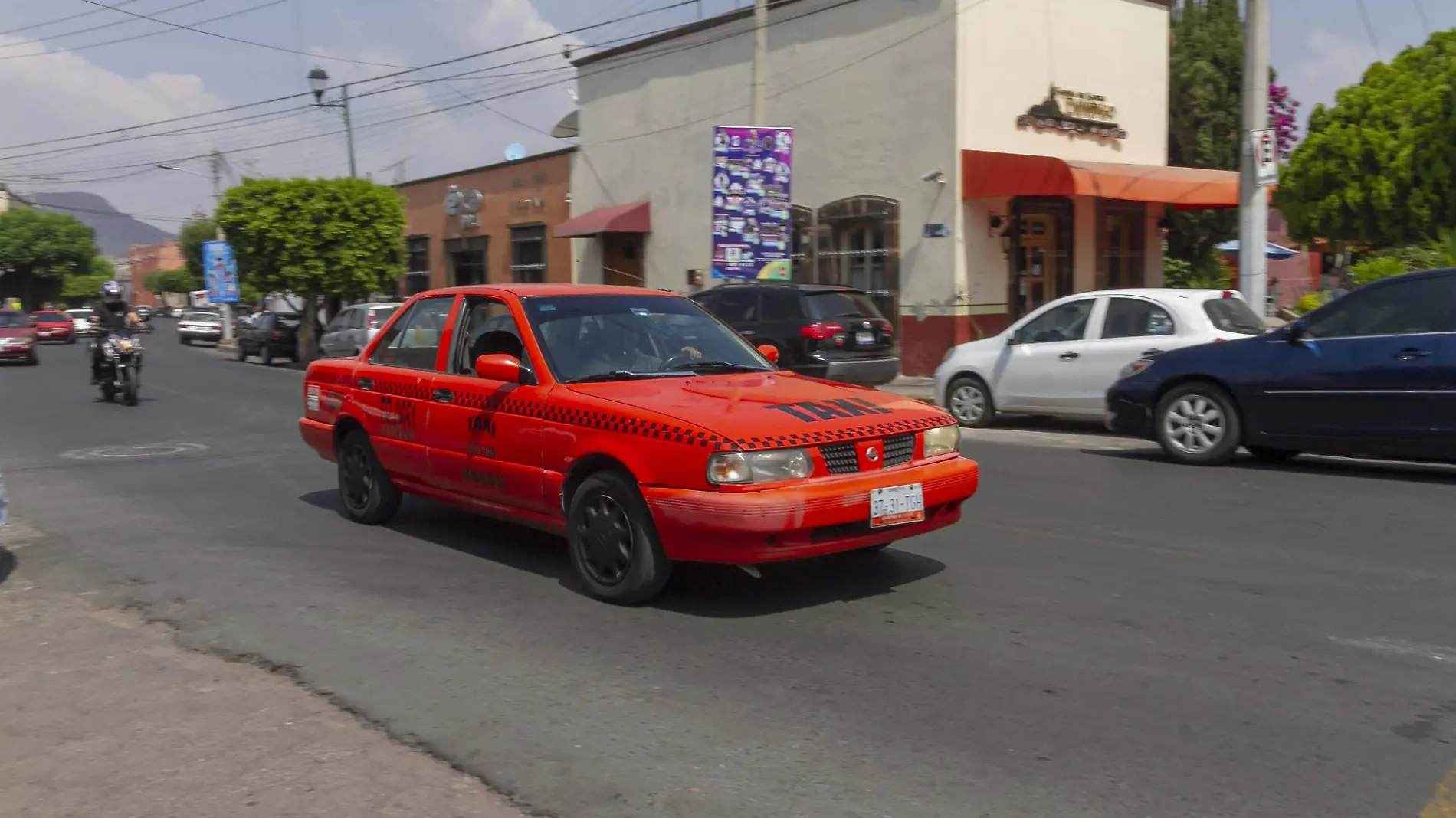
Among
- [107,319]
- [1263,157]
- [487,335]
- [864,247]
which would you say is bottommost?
[487,335]

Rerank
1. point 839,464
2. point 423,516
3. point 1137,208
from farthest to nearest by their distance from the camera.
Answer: point 1137,208, point 423,516, point 839,464

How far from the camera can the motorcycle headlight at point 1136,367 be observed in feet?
35.5

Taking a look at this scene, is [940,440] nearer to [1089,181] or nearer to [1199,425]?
[1199,425]

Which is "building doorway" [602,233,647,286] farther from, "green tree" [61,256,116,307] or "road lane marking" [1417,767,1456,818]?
"green tree" [61,256,116,307]

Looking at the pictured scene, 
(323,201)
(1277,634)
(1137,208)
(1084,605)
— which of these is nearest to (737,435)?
(1084,605)

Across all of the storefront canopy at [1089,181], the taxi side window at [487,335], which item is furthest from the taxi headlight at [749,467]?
the storefront canopy at [1089,181]

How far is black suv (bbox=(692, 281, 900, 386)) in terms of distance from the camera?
15562 mm

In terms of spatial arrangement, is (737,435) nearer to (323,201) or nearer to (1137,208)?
(1137,208)

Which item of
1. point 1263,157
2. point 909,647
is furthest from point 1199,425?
point 1263,157

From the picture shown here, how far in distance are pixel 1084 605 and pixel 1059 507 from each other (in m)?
2.68

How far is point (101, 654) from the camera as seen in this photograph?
534 cm

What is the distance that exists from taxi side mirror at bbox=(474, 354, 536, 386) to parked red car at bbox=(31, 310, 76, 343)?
45.7 meters

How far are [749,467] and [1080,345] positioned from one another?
7966mm

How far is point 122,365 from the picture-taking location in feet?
55.7
